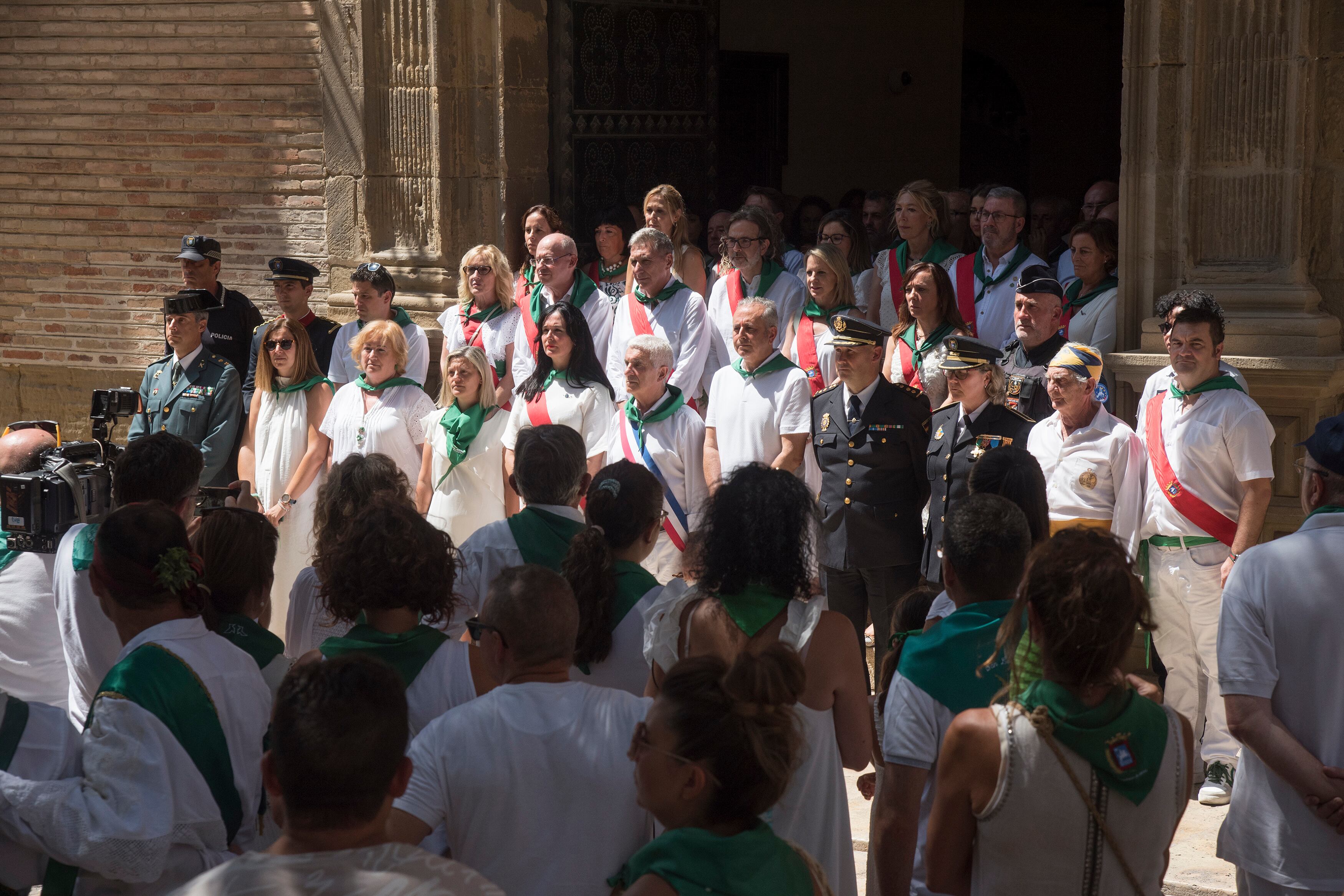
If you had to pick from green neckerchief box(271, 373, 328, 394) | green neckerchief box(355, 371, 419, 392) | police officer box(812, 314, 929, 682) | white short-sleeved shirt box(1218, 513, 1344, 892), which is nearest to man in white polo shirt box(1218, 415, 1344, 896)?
white short-sleeved shirt box(1218, 513, 1344, 892)

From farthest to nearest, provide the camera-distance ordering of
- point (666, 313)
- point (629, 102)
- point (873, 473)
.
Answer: point (629, 102) → point (666, 313) → point (873, 473)

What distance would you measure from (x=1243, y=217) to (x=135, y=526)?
16.4 feet

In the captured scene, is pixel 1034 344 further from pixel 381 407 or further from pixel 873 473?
pixel 381 407

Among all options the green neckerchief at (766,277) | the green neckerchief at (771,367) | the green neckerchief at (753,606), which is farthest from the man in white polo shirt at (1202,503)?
the green neckerchief at (753,606)

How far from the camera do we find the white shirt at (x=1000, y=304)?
6.66 m

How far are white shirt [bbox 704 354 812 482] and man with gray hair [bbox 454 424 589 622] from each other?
5.67 ft

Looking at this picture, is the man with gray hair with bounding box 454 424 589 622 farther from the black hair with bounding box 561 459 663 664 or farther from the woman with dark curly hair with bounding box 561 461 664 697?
the woman with dark curly hair with bounding box 561 461 664 697

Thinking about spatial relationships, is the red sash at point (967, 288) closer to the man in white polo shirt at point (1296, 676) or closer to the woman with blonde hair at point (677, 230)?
the woman with blonde hair at point (677, 230)

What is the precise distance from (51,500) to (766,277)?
13.3 feet

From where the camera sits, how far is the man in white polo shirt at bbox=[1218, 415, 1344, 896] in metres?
3.02

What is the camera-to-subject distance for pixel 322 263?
854 cm

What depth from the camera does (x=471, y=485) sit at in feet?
20.6

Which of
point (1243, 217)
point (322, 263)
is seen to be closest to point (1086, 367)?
point (1243, 217)

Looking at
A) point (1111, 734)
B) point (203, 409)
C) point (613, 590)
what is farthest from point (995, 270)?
point (1111, 734)
